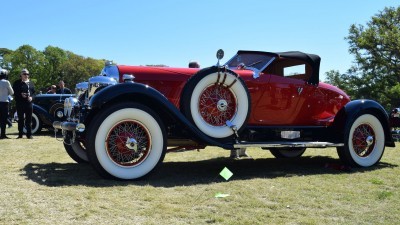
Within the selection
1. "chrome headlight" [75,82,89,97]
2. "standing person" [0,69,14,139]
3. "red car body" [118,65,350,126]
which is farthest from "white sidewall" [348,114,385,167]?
"standing person" [0,69,14,139]

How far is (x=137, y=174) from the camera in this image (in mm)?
4492

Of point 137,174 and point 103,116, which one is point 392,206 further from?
point 103,116

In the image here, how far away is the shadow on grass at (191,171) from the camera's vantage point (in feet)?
14.4

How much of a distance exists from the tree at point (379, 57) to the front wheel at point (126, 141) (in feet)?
102

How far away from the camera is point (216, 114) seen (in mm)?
5289

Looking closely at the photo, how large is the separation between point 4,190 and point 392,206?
3.57m

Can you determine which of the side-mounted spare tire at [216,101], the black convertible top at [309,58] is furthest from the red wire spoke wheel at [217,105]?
the black convertible top at [309,58]

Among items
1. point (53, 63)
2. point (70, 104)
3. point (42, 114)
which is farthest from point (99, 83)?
point (53, 63)

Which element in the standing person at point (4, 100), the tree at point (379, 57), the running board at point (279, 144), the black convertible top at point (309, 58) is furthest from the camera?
the tree at point (379, 57)

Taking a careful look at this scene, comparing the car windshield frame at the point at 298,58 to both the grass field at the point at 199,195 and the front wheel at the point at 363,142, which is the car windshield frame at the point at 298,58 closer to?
the front wheel at the point at 363,142

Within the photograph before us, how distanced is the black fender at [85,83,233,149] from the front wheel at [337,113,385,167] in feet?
6.70

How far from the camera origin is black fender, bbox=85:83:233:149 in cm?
438

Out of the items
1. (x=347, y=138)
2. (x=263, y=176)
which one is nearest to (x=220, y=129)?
(x=263, y=176)

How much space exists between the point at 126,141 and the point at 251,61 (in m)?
2.61
